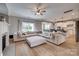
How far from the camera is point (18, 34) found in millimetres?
1504

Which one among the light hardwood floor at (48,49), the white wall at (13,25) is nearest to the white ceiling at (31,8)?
the white wall at (13,25)

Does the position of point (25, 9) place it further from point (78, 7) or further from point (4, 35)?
point (78, 7)

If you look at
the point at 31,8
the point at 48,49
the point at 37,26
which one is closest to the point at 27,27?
the point at 37,26

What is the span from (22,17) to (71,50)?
129 centimetres

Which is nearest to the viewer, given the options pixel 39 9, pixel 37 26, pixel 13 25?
pixel 39 9

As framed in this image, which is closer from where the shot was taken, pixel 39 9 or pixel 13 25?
pixel 39 9

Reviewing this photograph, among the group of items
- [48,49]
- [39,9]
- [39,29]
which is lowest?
[48,49]

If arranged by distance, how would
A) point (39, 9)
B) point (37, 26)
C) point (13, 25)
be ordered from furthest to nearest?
point (37, 26) → point (13, 25) → point (39, 9)

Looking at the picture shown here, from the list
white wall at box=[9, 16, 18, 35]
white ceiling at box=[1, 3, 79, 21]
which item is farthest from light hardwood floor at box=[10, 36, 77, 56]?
white ceiling at box=[1, 3, 79, 21]

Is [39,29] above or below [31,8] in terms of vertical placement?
below

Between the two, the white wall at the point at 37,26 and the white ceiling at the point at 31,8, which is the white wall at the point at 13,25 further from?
the white wall at the point at 37,26

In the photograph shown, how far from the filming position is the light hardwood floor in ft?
4.69

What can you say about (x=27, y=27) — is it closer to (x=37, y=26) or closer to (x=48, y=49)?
(x=37, y=26)

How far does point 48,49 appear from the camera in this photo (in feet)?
4.83
